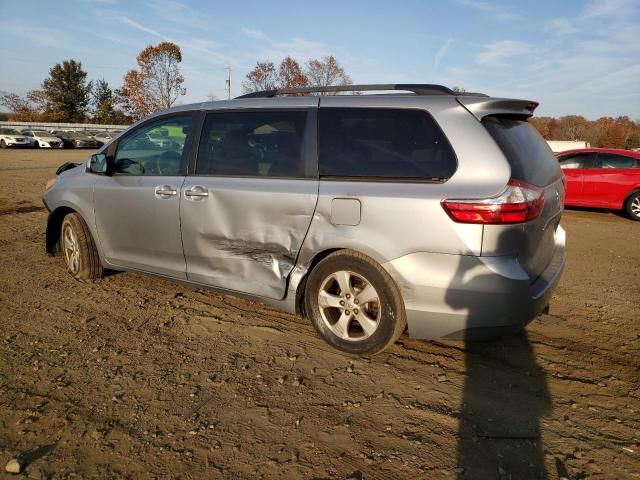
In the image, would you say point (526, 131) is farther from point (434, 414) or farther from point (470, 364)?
point (434, 414)

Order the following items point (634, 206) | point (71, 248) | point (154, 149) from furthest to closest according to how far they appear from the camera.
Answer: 1. point (634, 206)
2. point (71, 248)
3. point (154, 149)

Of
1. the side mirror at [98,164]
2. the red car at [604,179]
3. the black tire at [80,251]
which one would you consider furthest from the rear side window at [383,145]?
the red car at [604,179]

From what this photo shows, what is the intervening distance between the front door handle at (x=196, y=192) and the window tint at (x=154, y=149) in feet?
0.88

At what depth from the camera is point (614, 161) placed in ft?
33.9

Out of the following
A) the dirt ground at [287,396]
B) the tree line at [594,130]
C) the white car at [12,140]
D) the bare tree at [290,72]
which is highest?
the bare tree at [290,72]

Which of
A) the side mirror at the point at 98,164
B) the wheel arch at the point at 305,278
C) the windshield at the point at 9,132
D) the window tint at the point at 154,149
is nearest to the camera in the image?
the wheel arch at the point at 305,278

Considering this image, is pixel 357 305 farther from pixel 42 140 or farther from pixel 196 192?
pixel 42 140

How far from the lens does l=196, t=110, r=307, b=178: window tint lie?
3488 millimetres

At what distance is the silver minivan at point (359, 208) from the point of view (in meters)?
2.82

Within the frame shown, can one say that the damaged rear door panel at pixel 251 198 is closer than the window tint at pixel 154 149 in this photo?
Yes

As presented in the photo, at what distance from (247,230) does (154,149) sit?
4.61 ft

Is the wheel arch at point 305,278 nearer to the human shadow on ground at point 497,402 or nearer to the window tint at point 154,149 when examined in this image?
the human shadow on ground at point 497,402

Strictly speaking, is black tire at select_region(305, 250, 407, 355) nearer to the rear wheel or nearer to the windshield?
the rear wheel

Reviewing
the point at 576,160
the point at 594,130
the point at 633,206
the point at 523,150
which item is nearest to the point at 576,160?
the point at 576,160
